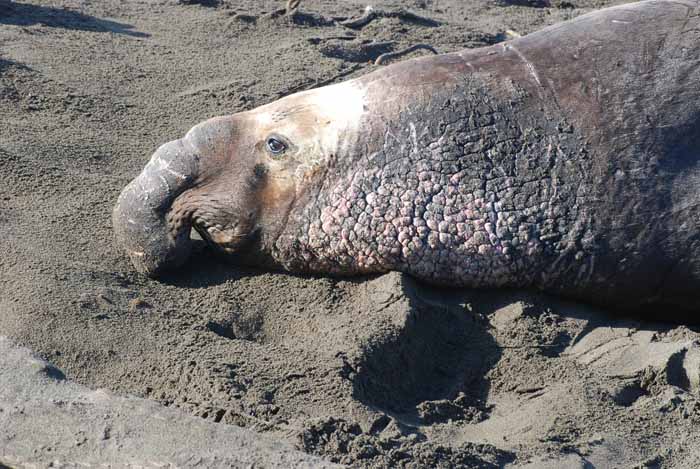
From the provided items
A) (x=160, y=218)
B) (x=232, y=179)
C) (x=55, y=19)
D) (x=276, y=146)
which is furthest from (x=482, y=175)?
(x=55, y=19)

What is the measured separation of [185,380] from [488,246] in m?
1.36

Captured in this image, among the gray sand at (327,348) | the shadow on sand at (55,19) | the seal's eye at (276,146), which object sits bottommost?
the shadow on sand at (55,19)

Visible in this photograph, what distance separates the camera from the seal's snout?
4504 mm

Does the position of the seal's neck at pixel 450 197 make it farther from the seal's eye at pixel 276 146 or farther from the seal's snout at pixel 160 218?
the seal's snout at pixel 160 218

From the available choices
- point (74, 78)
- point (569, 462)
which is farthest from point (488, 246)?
point (74, 78)

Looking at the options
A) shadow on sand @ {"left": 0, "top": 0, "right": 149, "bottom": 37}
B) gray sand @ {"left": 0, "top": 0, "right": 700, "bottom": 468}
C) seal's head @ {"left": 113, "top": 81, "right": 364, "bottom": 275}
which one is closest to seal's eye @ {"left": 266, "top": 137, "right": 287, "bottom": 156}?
seal's head @ {"left": 113, "top": 81, "right": 364, "bottom": 275}

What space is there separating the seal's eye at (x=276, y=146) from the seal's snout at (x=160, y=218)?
0.33 meters

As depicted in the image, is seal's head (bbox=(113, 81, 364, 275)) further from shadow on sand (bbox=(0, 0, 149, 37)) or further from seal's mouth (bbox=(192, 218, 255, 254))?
shadow on sand (bbox=(0, 0, 149, 37))

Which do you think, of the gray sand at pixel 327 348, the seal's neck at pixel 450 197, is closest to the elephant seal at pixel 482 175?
the seal's neck at pixel 450 197

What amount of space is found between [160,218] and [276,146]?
0.60 metres

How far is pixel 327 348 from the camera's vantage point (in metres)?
3.92

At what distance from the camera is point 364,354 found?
385 cm

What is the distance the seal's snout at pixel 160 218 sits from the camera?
14.8 feet

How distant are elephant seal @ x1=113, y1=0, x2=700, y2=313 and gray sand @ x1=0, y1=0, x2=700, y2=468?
14 centimetres
